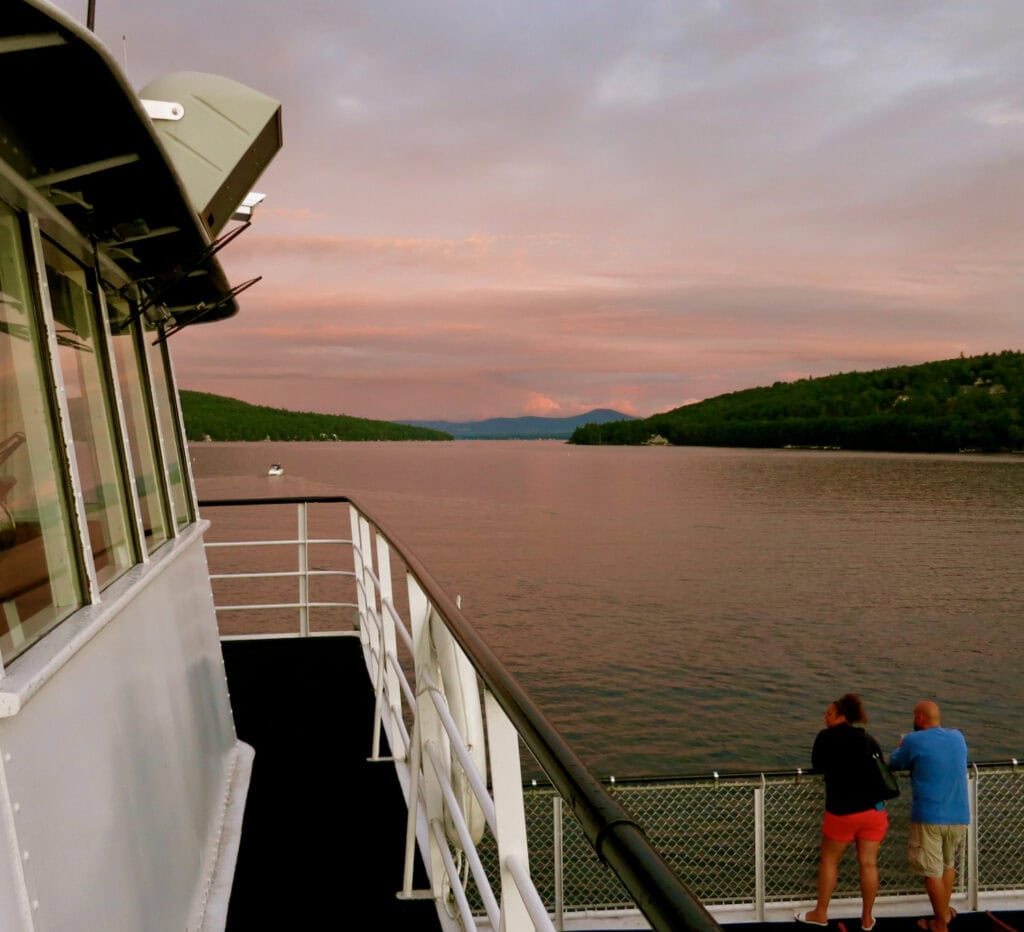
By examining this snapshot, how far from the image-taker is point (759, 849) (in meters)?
8.66

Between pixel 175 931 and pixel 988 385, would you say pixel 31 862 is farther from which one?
pixel 988 385

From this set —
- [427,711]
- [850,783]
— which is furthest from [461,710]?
[850,783]

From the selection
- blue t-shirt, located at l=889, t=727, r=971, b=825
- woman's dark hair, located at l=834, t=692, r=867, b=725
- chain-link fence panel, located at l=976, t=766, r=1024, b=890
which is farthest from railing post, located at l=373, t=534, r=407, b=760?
chain-link fence panel, located at l=976, t=766, r=1024, b=890

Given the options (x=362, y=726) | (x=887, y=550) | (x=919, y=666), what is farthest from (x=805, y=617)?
(x=362, y=726)

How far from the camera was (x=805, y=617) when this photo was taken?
126 feet

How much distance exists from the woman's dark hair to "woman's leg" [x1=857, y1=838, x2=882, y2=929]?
1191 mm

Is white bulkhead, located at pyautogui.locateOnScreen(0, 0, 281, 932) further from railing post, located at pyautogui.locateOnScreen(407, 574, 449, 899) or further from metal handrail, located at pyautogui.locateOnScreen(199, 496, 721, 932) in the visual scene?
metal handrail, located at pyautogui.locateOnScreen(199, 496, 721, 932)

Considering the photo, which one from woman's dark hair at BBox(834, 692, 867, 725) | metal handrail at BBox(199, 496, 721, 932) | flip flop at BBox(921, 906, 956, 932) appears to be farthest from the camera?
flip flop at BBox(921, 906, 956, 932)

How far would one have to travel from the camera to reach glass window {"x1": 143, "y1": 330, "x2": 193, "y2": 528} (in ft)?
14.6

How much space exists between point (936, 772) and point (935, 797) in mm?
307

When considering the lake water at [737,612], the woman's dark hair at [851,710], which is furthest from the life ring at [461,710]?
the lake water at [737,612]

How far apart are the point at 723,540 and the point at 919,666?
33.1m

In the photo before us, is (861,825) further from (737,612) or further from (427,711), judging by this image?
(737,612)

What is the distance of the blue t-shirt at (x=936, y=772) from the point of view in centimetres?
810
